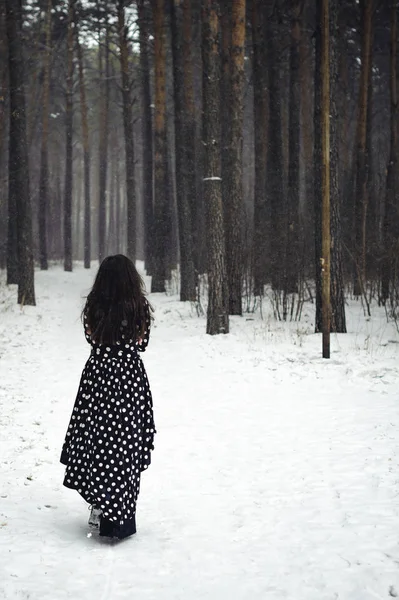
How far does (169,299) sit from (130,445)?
13374 mm

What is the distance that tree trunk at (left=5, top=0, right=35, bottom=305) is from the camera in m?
14.8

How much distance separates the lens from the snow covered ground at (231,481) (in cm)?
353

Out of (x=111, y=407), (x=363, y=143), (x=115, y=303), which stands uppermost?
(x=363, y=143)

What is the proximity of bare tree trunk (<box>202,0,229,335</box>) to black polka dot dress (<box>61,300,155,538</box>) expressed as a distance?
7580mm

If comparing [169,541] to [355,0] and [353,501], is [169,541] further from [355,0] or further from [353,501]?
[355,0]

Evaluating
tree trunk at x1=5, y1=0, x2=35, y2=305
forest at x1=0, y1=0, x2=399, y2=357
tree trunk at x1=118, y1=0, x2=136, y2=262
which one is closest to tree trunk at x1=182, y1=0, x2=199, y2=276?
forest at x1=0, y1=0, x2=399, y2=357

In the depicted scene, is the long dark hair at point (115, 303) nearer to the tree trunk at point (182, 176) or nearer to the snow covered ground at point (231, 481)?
the snow covered ground at point (231, 481)

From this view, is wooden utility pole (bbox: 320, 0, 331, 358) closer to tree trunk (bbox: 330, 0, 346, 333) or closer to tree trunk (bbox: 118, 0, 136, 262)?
tree trunk (bbox: 330, 0, 346, 333)

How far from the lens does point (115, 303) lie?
4102 millimetres

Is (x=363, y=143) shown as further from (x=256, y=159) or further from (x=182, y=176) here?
(x=182, y=176)

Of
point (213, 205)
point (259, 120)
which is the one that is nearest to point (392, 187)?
point (259, 120)

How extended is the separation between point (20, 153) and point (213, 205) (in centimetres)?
639

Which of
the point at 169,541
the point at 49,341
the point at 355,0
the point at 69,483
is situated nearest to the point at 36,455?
the point at 69,483

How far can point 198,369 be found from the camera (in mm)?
9719
